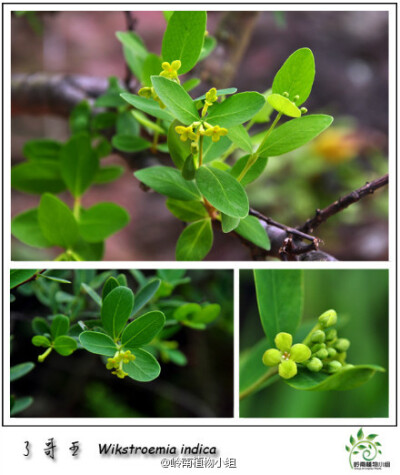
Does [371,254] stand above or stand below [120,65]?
below

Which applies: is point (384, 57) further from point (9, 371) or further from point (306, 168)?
point (9, 371)

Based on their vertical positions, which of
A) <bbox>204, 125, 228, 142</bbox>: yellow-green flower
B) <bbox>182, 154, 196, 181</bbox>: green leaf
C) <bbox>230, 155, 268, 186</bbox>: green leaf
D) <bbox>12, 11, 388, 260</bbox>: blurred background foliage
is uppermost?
<bbox>12, 11, 388, 260</bbox>: blurred background foliage

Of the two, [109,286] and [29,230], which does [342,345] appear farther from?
[29,230]

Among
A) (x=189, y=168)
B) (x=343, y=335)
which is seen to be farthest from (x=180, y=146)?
(x=343, y=335)

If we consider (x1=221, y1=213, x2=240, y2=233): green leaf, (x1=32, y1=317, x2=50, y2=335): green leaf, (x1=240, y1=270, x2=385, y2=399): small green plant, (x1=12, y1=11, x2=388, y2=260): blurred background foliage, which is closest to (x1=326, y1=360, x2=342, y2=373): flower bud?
(x1=240, y1=270, x2=385, y2=399): small green plant

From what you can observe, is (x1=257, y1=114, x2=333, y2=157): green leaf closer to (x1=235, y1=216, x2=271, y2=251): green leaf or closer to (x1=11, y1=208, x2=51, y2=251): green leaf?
(x1=235, y1=216, x2=271, y2=251): green leaf
